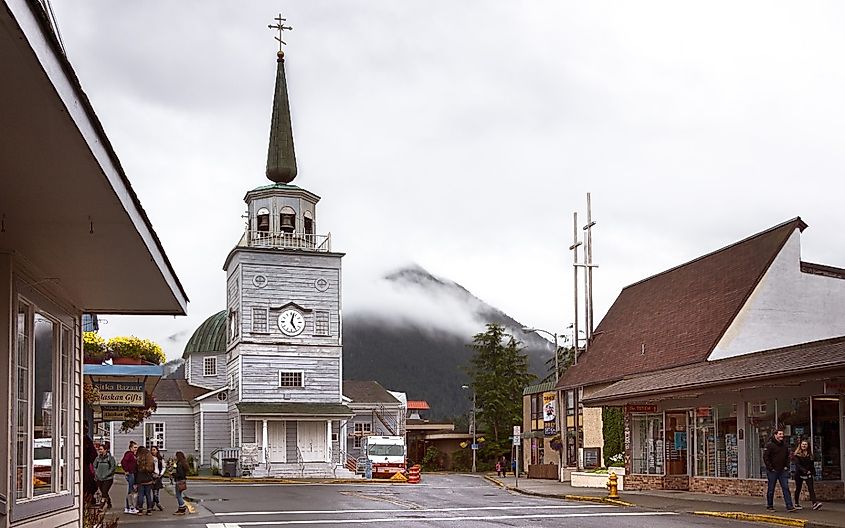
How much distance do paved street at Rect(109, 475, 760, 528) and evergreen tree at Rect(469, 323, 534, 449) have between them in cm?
4886

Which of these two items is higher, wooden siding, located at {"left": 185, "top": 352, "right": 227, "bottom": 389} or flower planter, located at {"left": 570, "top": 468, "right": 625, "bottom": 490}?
wooden siding, located at {"left": 185, "top": 352, "right": 227, "bottom": 389}

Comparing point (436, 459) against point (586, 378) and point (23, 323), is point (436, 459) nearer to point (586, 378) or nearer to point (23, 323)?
point (586, 378)

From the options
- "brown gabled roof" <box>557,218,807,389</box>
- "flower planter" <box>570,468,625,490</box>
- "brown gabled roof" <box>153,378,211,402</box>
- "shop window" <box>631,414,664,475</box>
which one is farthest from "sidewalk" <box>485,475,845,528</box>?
"brown gabled roof" <box>153,378,211,402</box>

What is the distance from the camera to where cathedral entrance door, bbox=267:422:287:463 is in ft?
182

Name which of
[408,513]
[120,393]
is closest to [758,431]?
[408,513]

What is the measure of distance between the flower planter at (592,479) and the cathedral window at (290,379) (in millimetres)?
19057

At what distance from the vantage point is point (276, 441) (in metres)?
56.0

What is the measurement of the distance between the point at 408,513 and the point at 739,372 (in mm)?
8505

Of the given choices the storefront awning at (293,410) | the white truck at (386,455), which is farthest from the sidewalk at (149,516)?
the storefront awning at (293,410)

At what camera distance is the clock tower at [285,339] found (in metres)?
55.7

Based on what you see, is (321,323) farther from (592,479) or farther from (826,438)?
(826,438)

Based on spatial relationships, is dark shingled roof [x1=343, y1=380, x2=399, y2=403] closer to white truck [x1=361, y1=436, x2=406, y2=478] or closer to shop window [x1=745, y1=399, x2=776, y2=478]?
white truck [x1=361, y1=436, x2=406, y2=478]

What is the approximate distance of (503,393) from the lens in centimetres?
8450

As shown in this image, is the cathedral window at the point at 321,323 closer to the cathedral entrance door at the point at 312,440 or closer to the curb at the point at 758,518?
the cathedral entrance door at the point at 312,440
